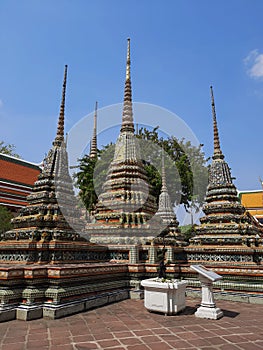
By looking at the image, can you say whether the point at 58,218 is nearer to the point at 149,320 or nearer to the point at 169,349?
the point at 149,320

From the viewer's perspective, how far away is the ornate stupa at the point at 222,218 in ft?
41.8

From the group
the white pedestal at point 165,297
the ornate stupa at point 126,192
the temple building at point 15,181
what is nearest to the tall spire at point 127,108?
the ornate stupa at point 126,192

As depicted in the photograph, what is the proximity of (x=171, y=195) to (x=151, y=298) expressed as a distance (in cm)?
1570

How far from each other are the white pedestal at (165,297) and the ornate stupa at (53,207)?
13.8ft

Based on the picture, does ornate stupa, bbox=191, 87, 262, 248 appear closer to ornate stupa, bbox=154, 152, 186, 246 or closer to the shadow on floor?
the shadow on floor

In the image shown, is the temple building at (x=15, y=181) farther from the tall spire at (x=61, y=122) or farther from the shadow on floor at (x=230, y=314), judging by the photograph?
the shadow on floor at (x=230, y=314)

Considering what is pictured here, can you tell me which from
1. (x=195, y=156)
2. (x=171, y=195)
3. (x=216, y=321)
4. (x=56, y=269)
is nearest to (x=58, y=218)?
(x=56, y=269)

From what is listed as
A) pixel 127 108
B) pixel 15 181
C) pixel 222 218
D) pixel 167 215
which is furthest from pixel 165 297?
pixel 15 181

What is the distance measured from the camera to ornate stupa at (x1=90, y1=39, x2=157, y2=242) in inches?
552

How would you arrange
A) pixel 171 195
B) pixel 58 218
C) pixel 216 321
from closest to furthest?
pixel 216 321
pixel 58 218
pixel 171 195

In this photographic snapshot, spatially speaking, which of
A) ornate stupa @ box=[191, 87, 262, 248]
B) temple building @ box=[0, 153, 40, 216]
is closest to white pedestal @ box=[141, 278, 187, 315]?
ornate stupa @ box=[191, 87, 262, 248]

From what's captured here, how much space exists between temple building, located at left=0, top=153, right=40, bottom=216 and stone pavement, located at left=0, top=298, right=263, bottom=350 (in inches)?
841

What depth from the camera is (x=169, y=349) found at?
5102mm

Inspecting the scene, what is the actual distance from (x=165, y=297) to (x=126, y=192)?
24.9 feet
